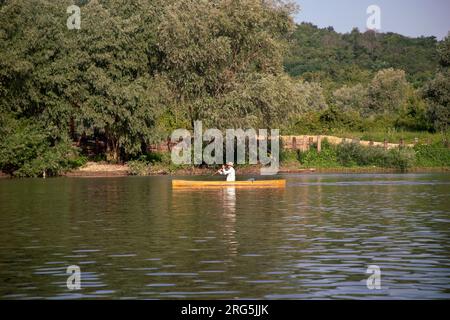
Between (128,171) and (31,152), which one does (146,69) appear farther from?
(31,152)

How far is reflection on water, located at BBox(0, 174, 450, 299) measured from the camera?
696 inches

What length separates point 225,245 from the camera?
2422cm

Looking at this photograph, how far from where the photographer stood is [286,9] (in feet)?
233

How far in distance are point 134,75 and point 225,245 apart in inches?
1977

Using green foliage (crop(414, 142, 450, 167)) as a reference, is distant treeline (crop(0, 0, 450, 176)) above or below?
above

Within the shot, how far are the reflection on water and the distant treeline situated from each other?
2214 cm

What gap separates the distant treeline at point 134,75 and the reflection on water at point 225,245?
872 inches

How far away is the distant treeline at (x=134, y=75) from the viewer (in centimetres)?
6688

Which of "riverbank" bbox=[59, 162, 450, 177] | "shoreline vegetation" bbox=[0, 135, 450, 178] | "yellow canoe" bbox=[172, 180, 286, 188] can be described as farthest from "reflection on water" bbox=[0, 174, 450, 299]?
"shoreline vegetation" bbox=[0, 135, 450, 178]

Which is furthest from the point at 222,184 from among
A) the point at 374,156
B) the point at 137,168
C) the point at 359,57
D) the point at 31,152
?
the point at 359,57

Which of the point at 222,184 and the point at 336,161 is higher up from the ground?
the point at 336,161

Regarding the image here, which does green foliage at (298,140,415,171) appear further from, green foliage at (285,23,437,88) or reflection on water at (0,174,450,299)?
green foliage at (285,23,437,88)
